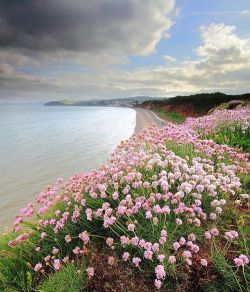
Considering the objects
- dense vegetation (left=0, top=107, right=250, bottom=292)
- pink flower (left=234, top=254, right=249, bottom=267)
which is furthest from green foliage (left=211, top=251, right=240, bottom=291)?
pink flower (left=234, top=254, right=249, bottom=267)

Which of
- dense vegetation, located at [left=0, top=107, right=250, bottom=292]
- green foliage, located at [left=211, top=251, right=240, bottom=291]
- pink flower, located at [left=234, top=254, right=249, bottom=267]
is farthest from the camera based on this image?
dense vegetation, located at [left=0, top=107, right=250, bottom=292]

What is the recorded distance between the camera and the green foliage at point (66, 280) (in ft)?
13.7

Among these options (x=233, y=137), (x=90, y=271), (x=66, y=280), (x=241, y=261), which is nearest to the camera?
(x=241, y=261)

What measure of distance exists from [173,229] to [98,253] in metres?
1.16

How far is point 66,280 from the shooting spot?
4.28m

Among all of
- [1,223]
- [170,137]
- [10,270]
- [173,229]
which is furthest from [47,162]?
[173,229]

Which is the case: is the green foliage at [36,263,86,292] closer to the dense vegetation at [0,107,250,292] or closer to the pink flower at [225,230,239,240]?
the dense vegetation at [0,107,250,292]

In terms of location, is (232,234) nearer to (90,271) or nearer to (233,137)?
(90,271)

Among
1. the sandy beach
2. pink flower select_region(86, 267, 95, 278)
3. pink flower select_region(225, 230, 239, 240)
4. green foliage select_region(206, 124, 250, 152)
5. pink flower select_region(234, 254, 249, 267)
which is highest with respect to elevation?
pink flower select_region(225, 230, 239, 240)

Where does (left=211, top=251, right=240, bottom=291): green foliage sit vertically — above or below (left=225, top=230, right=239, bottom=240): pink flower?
below

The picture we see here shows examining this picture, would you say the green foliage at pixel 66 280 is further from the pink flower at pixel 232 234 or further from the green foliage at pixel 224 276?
the pink flower at pixel 232 234

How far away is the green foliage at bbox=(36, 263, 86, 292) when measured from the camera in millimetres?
4163

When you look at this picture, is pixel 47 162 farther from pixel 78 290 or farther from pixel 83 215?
pixel 78 290

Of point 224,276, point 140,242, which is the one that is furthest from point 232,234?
point 140,242
